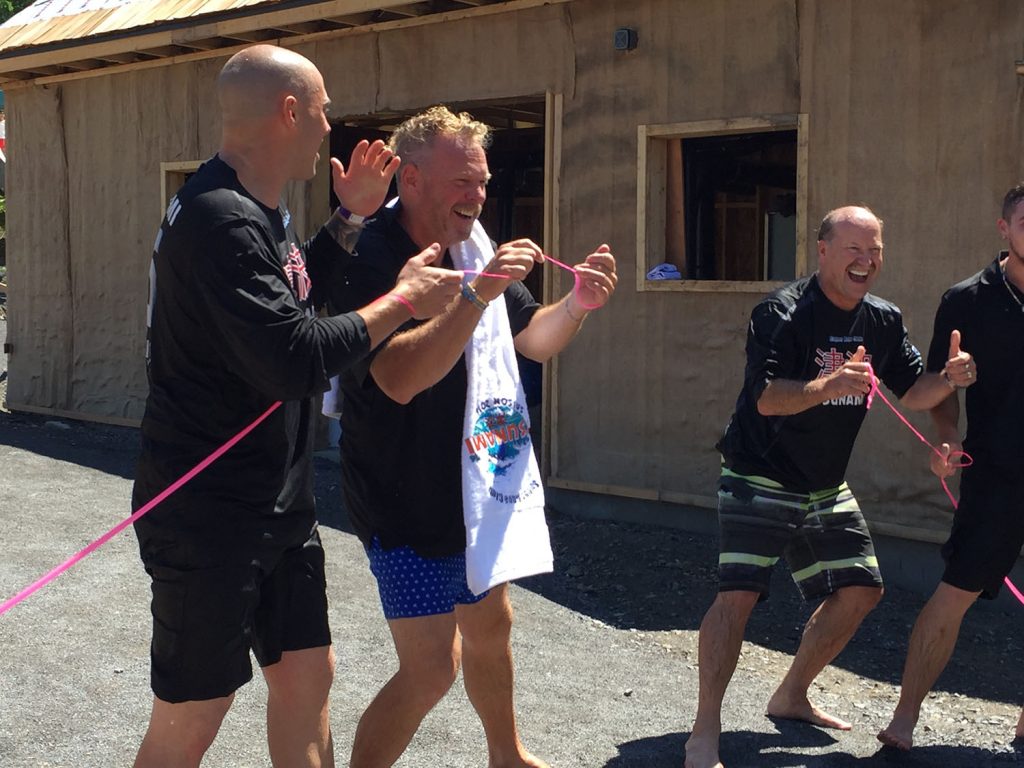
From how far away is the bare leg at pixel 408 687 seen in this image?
3625 mm

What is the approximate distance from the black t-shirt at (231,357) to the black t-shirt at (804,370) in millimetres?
1884

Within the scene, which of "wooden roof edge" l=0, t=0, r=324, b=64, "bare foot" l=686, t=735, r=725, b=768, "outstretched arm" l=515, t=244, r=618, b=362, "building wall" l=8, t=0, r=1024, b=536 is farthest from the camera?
"wooden roof edge" l=0, t=0, r=324, b=64

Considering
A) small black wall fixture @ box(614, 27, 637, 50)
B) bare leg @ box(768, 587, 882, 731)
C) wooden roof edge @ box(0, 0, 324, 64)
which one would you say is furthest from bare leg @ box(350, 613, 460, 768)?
wooden roof edge @ box(0, 0, 324, 64)

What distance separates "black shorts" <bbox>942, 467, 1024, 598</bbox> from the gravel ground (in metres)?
0.66

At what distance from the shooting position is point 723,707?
514cm

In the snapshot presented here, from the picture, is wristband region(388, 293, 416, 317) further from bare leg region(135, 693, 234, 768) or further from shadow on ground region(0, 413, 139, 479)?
shadow on ground region(0, 413, 139, 479)

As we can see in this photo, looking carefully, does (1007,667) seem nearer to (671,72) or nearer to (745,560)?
(745,560)

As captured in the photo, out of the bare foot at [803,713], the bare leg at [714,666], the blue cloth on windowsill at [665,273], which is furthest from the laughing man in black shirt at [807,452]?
the blue cloth on windowsill at [665,273]

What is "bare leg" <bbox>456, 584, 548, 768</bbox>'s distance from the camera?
382 cm

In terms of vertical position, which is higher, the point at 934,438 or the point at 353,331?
the point at 353,331

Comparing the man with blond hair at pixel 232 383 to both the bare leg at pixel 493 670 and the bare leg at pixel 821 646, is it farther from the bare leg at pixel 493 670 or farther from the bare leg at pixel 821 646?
the bare leg at pixel 821 646

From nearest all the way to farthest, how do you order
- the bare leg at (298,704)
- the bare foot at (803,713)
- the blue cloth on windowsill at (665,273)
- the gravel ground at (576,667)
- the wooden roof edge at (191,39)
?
the bare leg at (298,704), the gravel ground at (576,667), the bare foot at (803,713), the blue cloth on windowsill at (665,273), the wooden roof edge at (191,39)

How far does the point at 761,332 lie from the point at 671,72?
3995 millimetres

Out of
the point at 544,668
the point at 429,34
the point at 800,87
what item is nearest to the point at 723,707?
the point at 544,668
